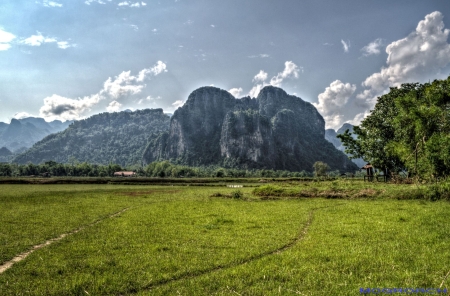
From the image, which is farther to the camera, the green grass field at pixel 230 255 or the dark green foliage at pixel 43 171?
the dark green foliage at pixel 43 171

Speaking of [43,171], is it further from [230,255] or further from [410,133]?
[230,255]

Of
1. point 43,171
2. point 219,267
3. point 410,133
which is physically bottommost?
point 43,171

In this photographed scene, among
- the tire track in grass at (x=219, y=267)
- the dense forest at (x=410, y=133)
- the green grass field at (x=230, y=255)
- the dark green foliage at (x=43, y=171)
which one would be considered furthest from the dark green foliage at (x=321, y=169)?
the tire track in grass at (x=219, y=267)

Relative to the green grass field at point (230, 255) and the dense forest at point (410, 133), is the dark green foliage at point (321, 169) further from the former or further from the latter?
the green grass field at point (230, 255)

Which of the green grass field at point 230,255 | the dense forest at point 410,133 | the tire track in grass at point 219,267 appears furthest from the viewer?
the dense forest at point 410,133

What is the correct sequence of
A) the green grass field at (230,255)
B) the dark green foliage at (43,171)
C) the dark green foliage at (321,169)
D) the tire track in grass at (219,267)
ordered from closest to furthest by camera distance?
the green grass field at (230,255), the tire track in grass at (219,267), the dark green foliage at (321,169), the dark green foliage at (43,171)

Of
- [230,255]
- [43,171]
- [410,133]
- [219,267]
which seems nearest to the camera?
[219,267]

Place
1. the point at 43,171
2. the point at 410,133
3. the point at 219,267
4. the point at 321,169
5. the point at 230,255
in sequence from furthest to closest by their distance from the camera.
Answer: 1. the point at 321,169
2. the point at 43,171
3. the point at 410,133
4. the point at 230,255
5. the point at 219,267

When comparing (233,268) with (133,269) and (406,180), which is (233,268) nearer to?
(133,269)

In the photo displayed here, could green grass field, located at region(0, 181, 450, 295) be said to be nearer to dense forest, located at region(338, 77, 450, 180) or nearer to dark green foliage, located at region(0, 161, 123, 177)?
dense forest, located at region(338, 77, 450, 180)

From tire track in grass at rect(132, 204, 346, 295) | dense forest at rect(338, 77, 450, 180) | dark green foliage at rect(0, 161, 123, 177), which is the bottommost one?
dark green foliage at rect(0, 161, 123, 177)

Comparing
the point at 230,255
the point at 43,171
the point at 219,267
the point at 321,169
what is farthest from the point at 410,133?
the point at 43,171

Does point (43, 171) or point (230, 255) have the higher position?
point (230, 255)

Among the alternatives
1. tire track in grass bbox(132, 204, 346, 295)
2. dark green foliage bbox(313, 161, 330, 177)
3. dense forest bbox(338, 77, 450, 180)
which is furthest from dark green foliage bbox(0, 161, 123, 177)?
tire track in grass bbox(132, 204, 346, 295)
